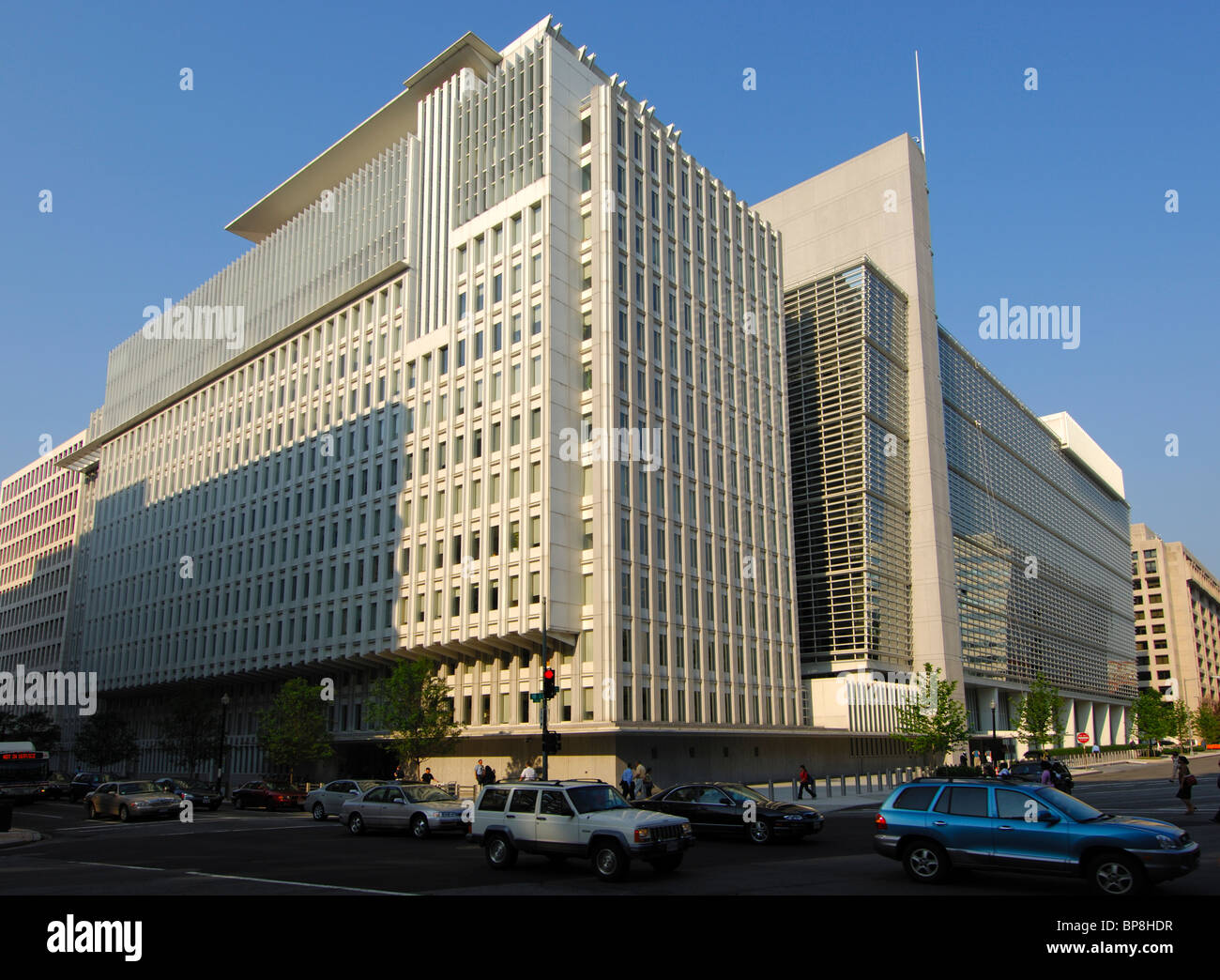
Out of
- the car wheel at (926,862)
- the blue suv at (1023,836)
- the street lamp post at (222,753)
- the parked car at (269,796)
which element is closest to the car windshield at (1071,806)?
the blue suv at (1023,836)

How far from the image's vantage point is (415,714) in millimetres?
46438

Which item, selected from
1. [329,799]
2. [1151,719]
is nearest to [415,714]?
[329,799]

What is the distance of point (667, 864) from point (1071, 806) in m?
6.93

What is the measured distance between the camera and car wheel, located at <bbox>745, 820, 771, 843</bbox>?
2253 centimetres

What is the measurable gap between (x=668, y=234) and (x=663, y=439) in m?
13.0

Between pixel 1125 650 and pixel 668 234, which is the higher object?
pixel 668 234

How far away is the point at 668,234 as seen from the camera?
56.1 meters

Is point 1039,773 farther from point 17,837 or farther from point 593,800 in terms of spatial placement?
point 17,837

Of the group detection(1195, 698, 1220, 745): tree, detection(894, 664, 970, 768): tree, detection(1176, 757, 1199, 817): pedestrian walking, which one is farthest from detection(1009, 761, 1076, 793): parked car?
detection(1195, 698, 1220, 745): tree

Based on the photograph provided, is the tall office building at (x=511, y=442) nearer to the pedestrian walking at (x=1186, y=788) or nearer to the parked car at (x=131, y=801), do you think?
the parked car at (x=131, y=801)
